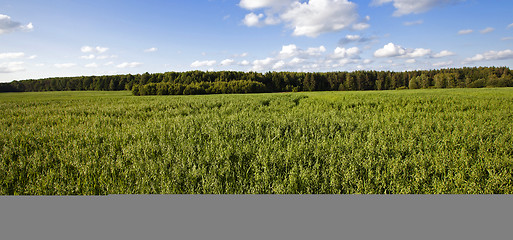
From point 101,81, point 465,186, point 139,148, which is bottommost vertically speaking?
point 465,186

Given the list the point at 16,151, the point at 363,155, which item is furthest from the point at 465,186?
the point at 16,151

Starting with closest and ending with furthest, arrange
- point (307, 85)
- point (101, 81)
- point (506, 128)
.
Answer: point (506, 128)
point (101, 81)
point (307, 85)

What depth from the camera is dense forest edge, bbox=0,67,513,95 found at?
179ft

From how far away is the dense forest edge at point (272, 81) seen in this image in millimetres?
54500

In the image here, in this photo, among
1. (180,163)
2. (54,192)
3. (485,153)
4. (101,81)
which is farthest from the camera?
(101,81)

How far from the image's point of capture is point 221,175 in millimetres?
3441

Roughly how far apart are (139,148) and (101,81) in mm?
79667

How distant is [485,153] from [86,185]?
666cm

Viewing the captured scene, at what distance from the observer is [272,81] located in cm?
8038

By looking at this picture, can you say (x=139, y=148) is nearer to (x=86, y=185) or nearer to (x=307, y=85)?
(x=86, y=185)

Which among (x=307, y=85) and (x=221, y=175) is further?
(x=307, y=85)

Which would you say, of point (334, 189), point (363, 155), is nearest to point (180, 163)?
point (334, 189)

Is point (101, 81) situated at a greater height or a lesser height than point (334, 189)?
greater

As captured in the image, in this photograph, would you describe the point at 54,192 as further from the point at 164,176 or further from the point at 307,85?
the point at 307,85
